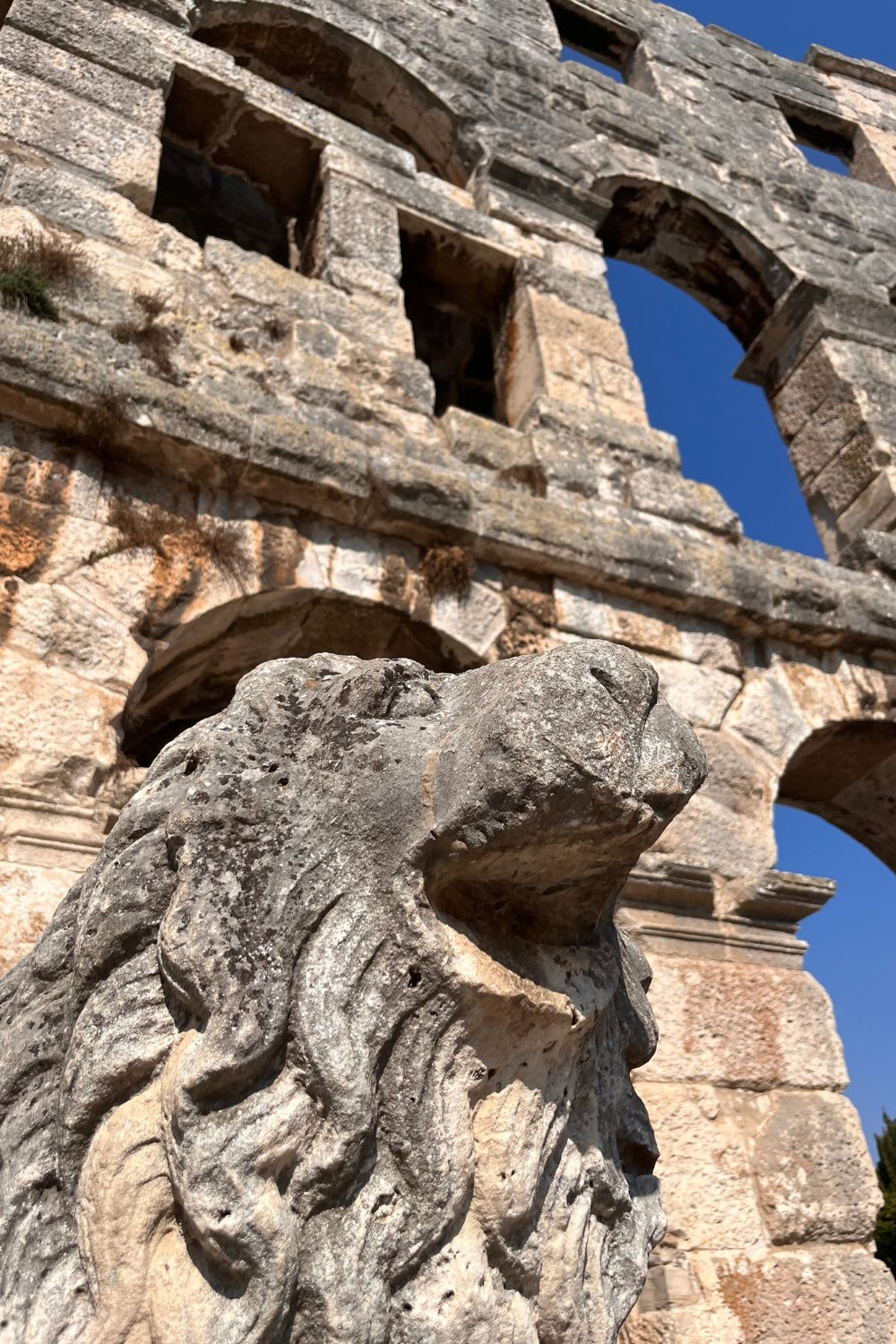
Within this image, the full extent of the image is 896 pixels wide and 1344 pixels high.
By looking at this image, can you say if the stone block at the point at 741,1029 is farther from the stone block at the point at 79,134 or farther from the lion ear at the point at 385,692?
the stone block at the point at 79,134

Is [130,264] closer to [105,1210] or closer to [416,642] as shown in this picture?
[416,642]

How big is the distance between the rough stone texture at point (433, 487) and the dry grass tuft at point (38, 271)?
74 millimetres

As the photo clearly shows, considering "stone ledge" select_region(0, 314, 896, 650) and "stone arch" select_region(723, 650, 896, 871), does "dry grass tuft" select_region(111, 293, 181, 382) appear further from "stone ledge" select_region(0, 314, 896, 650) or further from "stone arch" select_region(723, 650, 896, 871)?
"stone arch" select_region(723, 650, 896, 871)

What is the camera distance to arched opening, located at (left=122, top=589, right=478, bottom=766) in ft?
10.5

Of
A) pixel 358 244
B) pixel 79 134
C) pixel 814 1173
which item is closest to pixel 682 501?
pixel 358 244

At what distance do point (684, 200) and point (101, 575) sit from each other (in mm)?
5445

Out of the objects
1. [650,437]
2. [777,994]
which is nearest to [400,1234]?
[777,994]

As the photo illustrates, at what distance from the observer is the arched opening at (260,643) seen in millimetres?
3215

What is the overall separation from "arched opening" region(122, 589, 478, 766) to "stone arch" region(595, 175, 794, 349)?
4.30m

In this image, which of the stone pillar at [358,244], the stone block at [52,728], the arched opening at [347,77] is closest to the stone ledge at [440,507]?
the stone block at [52,728]

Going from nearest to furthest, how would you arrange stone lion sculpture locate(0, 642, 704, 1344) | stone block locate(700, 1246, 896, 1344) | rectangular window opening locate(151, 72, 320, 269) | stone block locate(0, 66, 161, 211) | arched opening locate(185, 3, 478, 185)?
stone lion sculpture locate(0, 642, 704, 1344), stone block locate(700, 1246, 896, 1344), stone block locate(0, 66, 161, 211), rectangular window opening locate(151, 72, 320, 269), arched opening locate(185, 3, 478, 185)

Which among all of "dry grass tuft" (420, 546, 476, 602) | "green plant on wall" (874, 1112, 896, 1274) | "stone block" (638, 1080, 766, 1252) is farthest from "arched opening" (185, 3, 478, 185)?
"green plant on wall" (874, 1112, 896, 1274)

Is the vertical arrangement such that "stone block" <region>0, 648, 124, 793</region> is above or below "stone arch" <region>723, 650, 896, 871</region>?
below

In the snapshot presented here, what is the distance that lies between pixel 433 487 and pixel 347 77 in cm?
397
